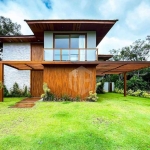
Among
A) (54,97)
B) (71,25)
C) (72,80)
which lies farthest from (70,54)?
(54,97)

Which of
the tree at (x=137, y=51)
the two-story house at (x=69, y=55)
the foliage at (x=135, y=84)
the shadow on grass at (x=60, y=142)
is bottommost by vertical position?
the shadow on grass at (x=60, y=142)

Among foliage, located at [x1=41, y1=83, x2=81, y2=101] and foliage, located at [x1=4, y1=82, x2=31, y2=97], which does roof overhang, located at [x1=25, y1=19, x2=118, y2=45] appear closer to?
foliage, located at [x1=41, y1=83, x2=81, y2=101]

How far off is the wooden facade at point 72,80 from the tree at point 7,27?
13.5 m

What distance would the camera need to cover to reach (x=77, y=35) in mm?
11195

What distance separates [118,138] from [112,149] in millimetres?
635

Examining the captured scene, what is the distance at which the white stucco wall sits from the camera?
13320 mm

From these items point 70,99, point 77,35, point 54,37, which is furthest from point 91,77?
point 54,37

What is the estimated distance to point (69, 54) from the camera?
417 inches

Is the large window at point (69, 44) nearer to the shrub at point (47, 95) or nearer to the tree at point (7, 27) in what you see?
the shrub at point (47, 95)

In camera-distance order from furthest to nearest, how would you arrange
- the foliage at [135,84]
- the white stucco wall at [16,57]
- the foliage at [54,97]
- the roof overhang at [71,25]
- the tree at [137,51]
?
the tree at [137,51]
the foliage at [135,84]
the white stucco wall at [16,57]
the foliage at [54,97]
the roof overhang at [71,25]

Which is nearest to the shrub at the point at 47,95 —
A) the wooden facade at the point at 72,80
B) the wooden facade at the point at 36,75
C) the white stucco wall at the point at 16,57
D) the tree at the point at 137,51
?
the wooden facade at the point at 72,80

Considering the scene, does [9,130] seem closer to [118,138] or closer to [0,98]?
[118,138]

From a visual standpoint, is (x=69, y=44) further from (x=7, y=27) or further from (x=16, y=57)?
(x=7, y=27)

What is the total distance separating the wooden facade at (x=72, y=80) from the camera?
415 inches
